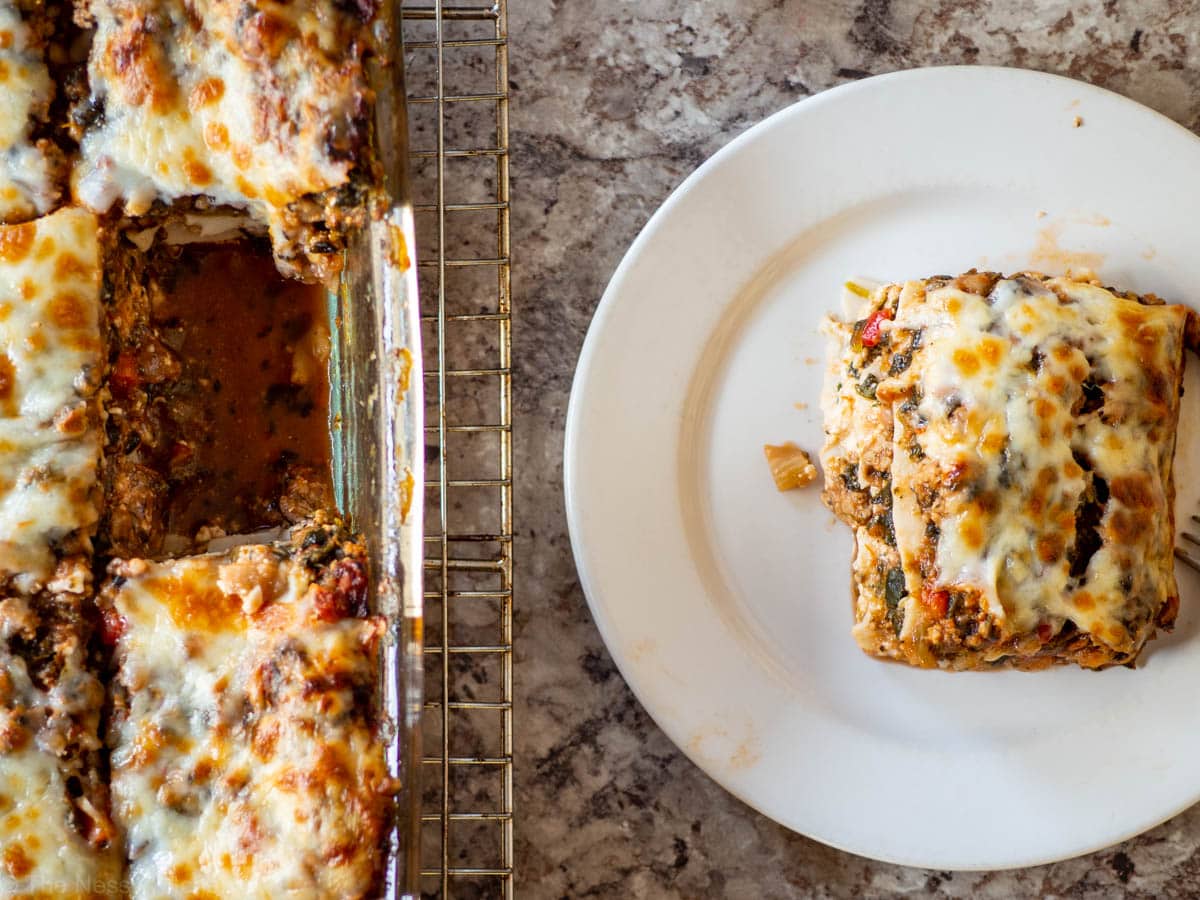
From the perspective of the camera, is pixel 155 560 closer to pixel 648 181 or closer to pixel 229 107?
pixel 229 107

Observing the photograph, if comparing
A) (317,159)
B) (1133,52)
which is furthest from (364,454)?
(1133,52)

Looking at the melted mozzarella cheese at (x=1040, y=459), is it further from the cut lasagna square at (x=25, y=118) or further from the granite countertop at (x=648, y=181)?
the cut lasagna square at (x=25, y=118)

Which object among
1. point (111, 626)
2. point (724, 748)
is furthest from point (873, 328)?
point (111, 626)

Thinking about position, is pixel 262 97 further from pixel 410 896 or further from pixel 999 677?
pixel 999 677

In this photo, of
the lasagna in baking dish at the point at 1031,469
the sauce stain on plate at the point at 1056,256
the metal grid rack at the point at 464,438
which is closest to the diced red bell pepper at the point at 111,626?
the metal grid rack at the point at 464,438

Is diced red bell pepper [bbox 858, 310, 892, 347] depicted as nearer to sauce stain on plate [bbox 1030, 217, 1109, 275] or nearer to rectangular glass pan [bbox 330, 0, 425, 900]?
sauce stain on plate [bbox 1030, 217, 1109, 275]

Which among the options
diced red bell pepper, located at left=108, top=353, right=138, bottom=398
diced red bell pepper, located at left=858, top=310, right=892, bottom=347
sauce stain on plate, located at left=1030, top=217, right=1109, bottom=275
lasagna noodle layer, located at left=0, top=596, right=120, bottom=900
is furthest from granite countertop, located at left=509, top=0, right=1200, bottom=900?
lasagna noodle layer, located at left=0, top=596, right=120, bottom=900
